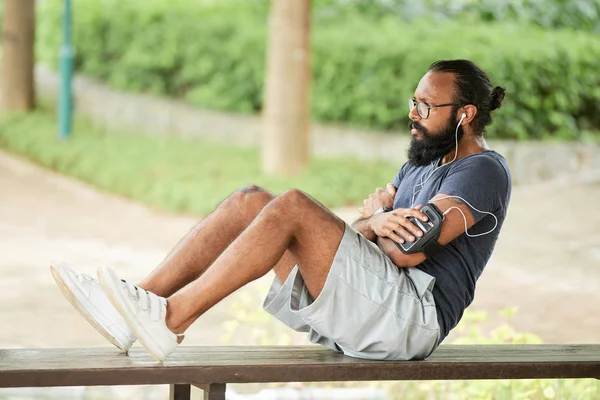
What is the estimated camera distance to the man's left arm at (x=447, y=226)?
3123mm

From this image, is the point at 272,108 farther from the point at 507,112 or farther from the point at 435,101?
the point at 435,101

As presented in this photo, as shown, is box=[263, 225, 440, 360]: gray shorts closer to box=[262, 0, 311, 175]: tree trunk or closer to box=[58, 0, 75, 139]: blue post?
box=[262, 0, 311, 175]: tree trunk

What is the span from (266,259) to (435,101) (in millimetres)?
839

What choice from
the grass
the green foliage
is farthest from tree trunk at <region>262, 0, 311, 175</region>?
the green foliage

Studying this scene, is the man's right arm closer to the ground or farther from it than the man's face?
closer to the ground

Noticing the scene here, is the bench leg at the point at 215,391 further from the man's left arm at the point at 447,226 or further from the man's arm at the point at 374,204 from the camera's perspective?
the man's arm at the point at 374,204

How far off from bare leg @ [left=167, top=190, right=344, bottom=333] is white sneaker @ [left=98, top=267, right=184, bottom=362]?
65mm

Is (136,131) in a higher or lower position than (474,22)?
lower

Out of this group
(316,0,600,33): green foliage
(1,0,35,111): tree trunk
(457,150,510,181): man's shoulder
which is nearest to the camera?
(457,150,510,181): man's shoulder

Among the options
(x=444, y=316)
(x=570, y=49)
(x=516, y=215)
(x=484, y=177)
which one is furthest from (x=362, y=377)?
(x=570, y=49)

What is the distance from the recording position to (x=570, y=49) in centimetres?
1080

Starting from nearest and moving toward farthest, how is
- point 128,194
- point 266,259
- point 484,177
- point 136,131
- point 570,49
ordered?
point 266,259, point 484,177, point 128,194, point 570,49, point 136,131

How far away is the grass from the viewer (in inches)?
368

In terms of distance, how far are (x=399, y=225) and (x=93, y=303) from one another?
0.98 m
